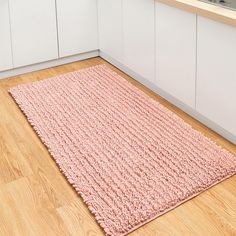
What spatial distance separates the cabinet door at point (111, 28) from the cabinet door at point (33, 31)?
0.38 meters

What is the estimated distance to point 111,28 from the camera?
3326 millimetres

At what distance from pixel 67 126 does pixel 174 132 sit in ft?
2.11

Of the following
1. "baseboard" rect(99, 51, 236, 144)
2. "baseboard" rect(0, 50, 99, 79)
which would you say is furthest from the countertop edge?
"baseboard" rect(0, 50, 99, 79)

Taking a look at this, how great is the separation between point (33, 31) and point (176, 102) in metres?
1.24

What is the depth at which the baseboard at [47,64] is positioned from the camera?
3350mm

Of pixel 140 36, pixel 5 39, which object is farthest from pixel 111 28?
pixel 5 39

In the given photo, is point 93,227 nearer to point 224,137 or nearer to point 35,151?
point 35,151

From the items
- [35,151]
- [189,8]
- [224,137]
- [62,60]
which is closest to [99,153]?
[35,151]

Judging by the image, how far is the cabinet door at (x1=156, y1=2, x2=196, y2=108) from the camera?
8.21 feet

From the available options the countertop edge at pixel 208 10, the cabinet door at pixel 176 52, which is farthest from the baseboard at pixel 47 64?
the countertop edge at pixel 208 10

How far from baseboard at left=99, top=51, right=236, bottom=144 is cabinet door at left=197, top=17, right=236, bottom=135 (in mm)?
44

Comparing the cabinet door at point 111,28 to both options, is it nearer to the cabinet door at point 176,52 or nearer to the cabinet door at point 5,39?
the cabinet door at point 176,52

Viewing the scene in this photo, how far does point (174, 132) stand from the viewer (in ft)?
8.35

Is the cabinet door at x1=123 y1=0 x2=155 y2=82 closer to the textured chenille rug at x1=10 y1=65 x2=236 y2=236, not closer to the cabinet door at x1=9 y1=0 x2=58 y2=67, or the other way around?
the textured chenille rug at x1=10 y1=65 x2=236 y2=236
